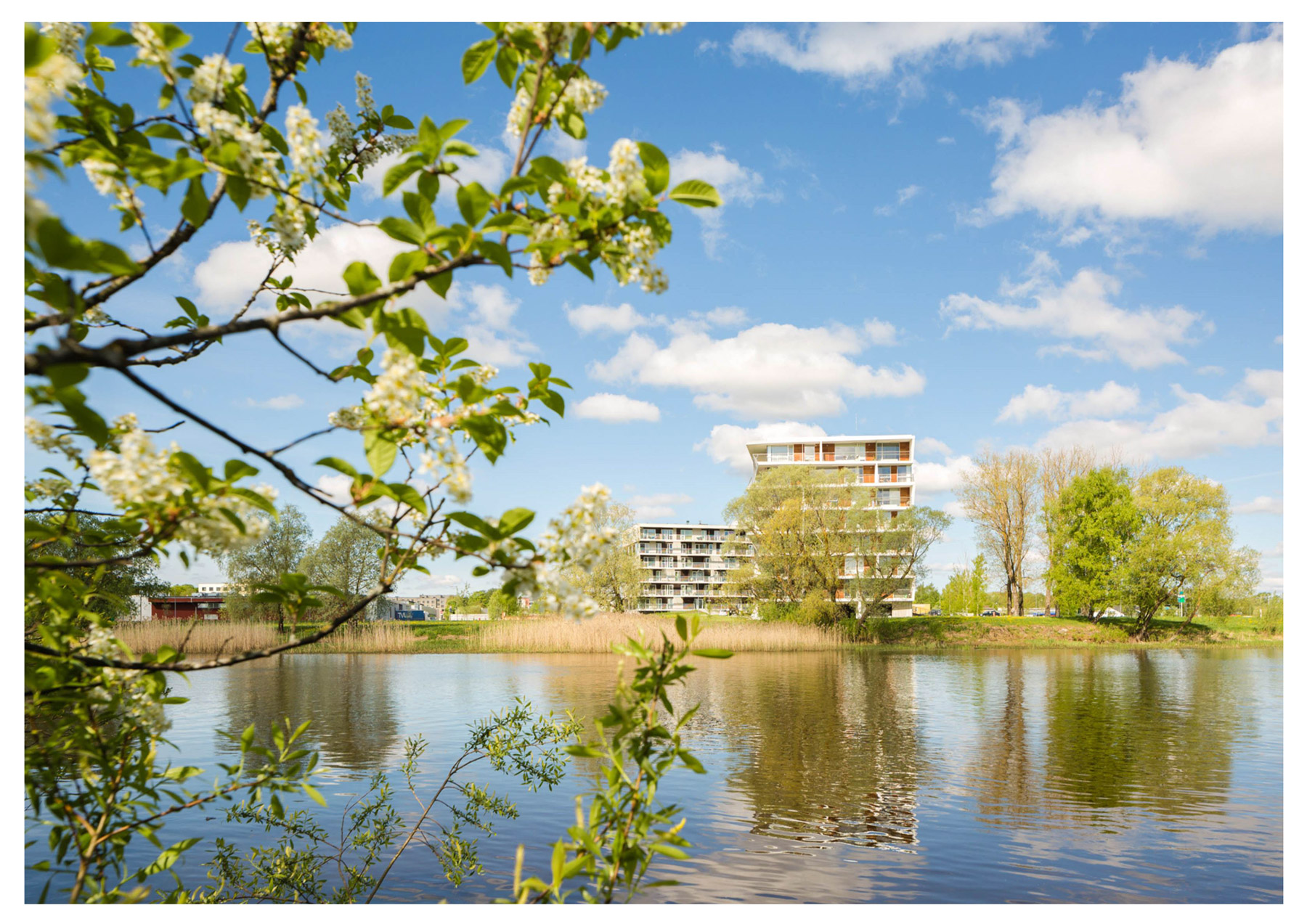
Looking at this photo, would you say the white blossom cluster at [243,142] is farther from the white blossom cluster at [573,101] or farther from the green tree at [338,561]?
the green tree at [338,561]

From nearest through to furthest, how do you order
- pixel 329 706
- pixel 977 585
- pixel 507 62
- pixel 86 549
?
pixel 507 62 < pixel 86 549 < pixel 329 706 < pixel 977 585

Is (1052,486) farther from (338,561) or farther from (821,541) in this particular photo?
(338,561)

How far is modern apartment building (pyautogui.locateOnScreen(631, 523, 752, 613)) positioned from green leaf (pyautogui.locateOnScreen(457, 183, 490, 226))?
9122 cm

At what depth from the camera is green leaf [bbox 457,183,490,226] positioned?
Result: 4.96 ft

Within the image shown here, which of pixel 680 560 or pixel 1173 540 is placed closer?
pixel 1173 540

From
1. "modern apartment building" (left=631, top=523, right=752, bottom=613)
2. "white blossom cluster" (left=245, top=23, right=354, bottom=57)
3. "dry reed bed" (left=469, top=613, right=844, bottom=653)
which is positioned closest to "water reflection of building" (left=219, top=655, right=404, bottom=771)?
"white blossom cluster" (left=245, top=23, right=354, bottom=57)

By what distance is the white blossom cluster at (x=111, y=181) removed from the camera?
5.49ft

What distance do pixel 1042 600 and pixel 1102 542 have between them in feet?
44.2

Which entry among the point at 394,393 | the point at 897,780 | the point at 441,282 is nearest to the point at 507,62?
the point at 441,282

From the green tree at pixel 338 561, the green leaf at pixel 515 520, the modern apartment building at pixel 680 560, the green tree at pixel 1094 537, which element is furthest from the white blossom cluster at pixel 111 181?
the modern apartment building at pixel 680 560

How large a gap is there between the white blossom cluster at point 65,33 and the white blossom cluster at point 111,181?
520 mm

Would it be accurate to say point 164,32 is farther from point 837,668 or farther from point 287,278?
point 837,668

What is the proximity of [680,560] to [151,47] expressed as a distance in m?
97.6

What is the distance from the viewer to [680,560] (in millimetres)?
98125
